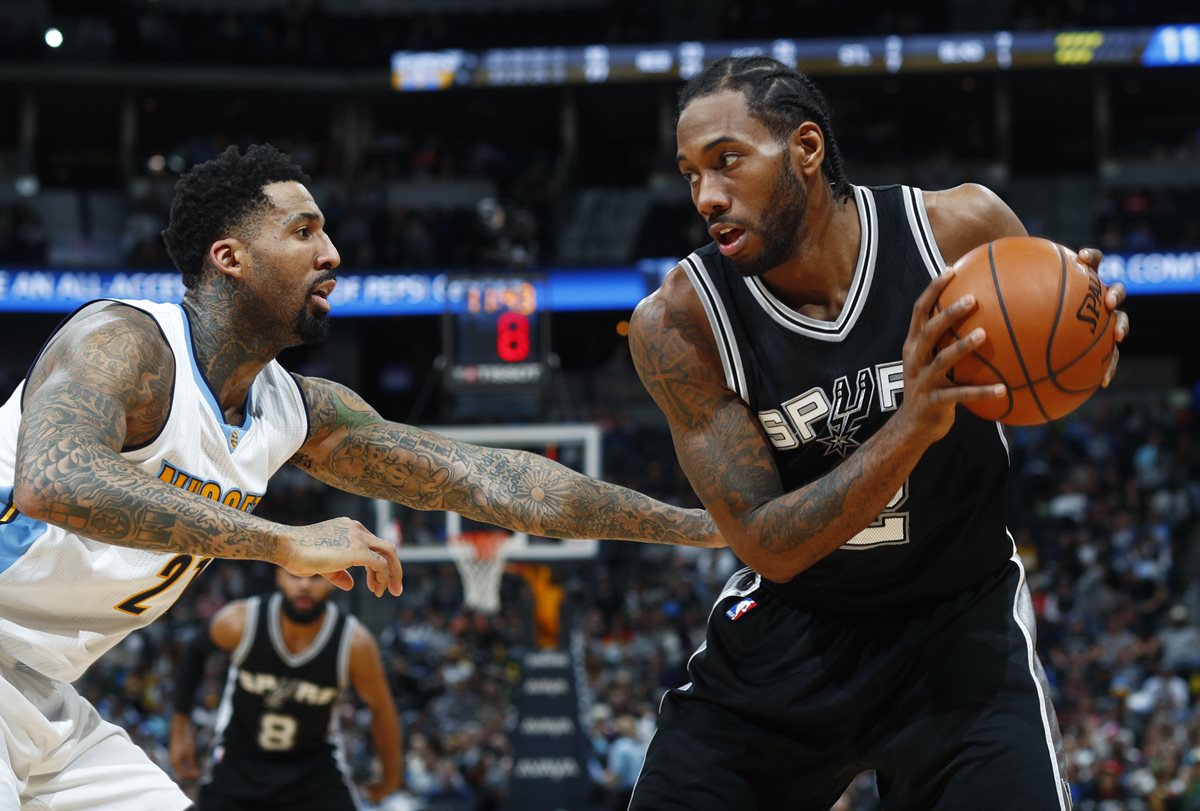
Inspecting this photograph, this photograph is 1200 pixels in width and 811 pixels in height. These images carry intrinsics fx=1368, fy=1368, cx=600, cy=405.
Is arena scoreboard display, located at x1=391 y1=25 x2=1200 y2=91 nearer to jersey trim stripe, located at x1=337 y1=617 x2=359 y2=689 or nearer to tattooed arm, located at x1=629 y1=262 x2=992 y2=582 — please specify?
jersey trim stripe, located at x1=337 y1=617 x2=359 y2=689

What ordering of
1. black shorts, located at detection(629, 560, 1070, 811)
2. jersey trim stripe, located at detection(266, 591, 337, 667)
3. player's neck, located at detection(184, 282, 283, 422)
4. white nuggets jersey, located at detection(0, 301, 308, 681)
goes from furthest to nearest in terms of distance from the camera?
jersey trim stripe, located at detection(266, 591, 337, 667), player's neck, located at detection(184, 282, 283, 422), white nuggets jersey, located at detection(0, 301, 308, 681), black shorts, located at detection(629, 560, 1070, 811)

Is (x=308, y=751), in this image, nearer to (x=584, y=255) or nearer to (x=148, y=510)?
(x=148, y=510)

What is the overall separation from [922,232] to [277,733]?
4275 mm

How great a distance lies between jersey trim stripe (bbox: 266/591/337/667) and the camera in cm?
648

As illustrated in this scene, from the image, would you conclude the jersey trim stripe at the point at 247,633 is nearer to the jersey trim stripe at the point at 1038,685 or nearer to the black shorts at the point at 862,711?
the black shorts at the point at 862,711

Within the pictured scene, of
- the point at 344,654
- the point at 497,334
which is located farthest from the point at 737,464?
the point at 497,334

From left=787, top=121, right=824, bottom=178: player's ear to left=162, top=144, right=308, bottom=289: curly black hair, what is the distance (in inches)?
56.2

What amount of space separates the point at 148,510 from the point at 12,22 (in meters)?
23.4

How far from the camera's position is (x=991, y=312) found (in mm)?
2799

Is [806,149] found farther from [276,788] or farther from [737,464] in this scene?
[276,788]

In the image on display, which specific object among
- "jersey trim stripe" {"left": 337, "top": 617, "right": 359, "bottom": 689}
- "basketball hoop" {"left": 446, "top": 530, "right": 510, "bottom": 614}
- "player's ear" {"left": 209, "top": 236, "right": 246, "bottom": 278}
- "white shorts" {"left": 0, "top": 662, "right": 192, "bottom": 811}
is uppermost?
"player's ear" {"left": 209, "top": 236, "right": 246, "bottom": 278}

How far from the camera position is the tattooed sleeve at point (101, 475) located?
117 inches

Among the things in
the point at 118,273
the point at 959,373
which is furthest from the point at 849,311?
the point at 118,273

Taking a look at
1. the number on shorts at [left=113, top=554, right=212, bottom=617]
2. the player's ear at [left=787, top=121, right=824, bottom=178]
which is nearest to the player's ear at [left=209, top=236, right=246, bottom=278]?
the number on shorts at [left=113, top=554, right=212, bottom=617]
